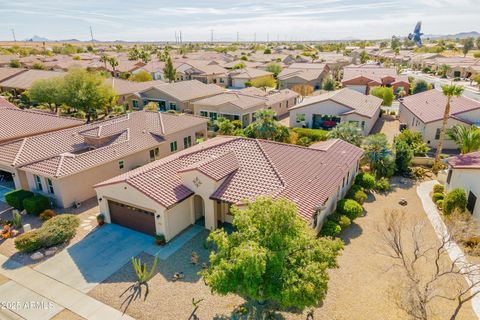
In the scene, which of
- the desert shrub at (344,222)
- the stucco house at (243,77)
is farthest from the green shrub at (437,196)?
the stucco house at (243,77)

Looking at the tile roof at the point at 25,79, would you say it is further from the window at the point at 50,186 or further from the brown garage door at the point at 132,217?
the brown garage door at the point at 132,217

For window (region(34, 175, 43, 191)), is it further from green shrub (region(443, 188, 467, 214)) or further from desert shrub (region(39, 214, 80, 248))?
green shrub (region(443, 188, 467, 214))

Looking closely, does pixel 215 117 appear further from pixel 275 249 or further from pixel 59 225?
pixel 275 249

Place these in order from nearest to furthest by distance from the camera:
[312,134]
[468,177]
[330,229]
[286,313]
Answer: [286,313], [330,229], [468,177], [312,134]

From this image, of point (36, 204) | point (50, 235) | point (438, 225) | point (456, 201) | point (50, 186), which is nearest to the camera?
point (50, 235)

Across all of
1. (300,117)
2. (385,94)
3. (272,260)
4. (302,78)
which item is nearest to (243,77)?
(302,78)

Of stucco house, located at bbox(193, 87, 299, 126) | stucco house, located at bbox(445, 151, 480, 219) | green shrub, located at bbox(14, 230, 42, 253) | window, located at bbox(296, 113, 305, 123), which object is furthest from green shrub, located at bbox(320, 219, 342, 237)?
stucco house, located at bbox(193, 87, 299, 126)

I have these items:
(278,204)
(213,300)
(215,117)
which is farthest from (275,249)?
(215,117)

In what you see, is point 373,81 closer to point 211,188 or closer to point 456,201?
point 456,201
